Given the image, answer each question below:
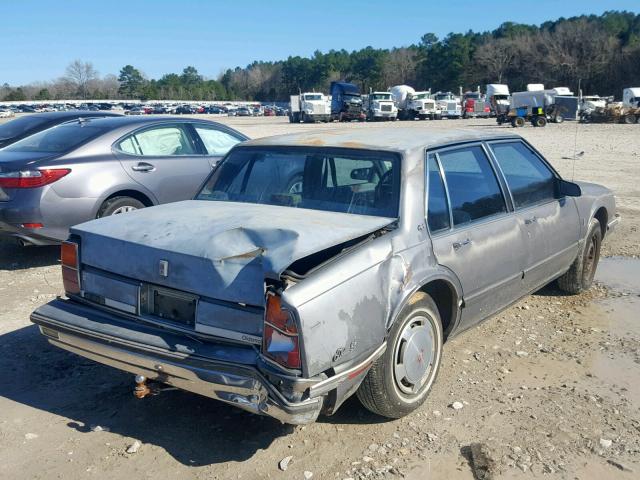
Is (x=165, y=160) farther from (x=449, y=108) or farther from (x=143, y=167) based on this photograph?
(x=449, y=108)

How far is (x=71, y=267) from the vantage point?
11.8 feet

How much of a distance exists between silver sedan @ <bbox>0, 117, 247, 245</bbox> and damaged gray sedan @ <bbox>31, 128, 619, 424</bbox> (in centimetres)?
261

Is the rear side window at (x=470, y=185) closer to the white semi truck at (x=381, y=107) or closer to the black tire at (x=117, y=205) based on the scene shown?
the black tire at (x=117, y=205)

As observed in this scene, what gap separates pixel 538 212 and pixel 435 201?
1.39 m

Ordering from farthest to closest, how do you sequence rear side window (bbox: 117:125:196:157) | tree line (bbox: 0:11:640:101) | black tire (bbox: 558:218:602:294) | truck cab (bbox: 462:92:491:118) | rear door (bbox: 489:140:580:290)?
tree line (bbox: 0:11:640:101) < truck cab (bbox: 462:92:491:118) < rear side window (bbox: 117:125:196:157) < black tire (bbox: 558:218:602:294) < rear door (bbox: 489:140:580:290)

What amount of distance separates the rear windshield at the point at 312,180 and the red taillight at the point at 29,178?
104 inches

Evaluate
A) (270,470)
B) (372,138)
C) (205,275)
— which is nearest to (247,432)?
(270,470)

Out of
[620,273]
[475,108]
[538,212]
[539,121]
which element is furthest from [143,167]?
[475,108]

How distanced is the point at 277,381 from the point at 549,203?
10.5ft

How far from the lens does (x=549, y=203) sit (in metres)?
5.04

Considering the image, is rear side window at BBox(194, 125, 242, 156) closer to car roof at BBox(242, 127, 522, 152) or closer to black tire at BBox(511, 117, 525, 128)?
car roof at BBox(242, 127, 522, 152)

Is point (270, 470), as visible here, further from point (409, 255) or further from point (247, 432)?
point (409, 255)

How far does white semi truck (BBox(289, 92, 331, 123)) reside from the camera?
187ft

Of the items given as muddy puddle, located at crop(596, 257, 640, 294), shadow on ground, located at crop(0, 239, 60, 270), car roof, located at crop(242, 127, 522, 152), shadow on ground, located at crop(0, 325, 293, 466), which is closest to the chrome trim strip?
shadow on ground, located at crop(0, 325, 293, 466)
